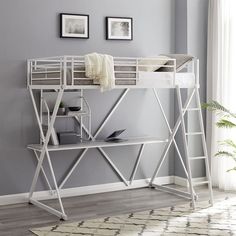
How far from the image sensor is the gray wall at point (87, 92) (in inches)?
209

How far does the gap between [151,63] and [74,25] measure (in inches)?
39.6

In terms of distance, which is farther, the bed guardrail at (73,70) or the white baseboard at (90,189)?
the white baseboard at (90,189)

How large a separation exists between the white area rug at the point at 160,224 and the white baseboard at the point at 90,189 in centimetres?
98

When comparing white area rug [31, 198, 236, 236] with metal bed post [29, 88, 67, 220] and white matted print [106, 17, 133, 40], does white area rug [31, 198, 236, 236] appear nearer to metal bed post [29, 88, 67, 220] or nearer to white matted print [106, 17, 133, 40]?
metal bed post [29, 88, 67, 220]

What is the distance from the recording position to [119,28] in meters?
5.95

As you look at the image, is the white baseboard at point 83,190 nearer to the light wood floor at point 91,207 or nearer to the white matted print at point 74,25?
the light wood floor at point 91,207

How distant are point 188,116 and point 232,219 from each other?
1.72 m

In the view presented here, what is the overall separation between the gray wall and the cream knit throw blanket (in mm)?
976

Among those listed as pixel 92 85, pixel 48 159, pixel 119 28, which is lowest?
pixel 48 159

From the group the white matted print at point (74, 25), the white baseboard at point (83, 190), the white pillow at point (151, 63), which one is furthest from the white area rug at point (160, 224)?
the white matted print at point (74, 25)

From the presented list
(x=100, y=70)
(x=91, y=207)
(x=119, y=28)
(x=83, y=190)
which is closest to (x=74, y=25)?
(x=119, y=28)

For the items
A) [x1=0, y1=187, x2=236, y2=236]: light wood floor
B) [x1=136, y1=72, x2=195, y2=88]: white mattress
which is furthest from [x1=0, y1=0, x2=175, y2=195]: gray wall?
[x1=136, y1=72, x2=195, y2=88]: white mattress

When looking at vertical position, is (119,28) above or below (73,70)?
above

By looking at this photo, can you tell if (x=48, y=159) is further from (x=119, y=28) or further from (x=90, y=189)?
(x=119, y=28)
